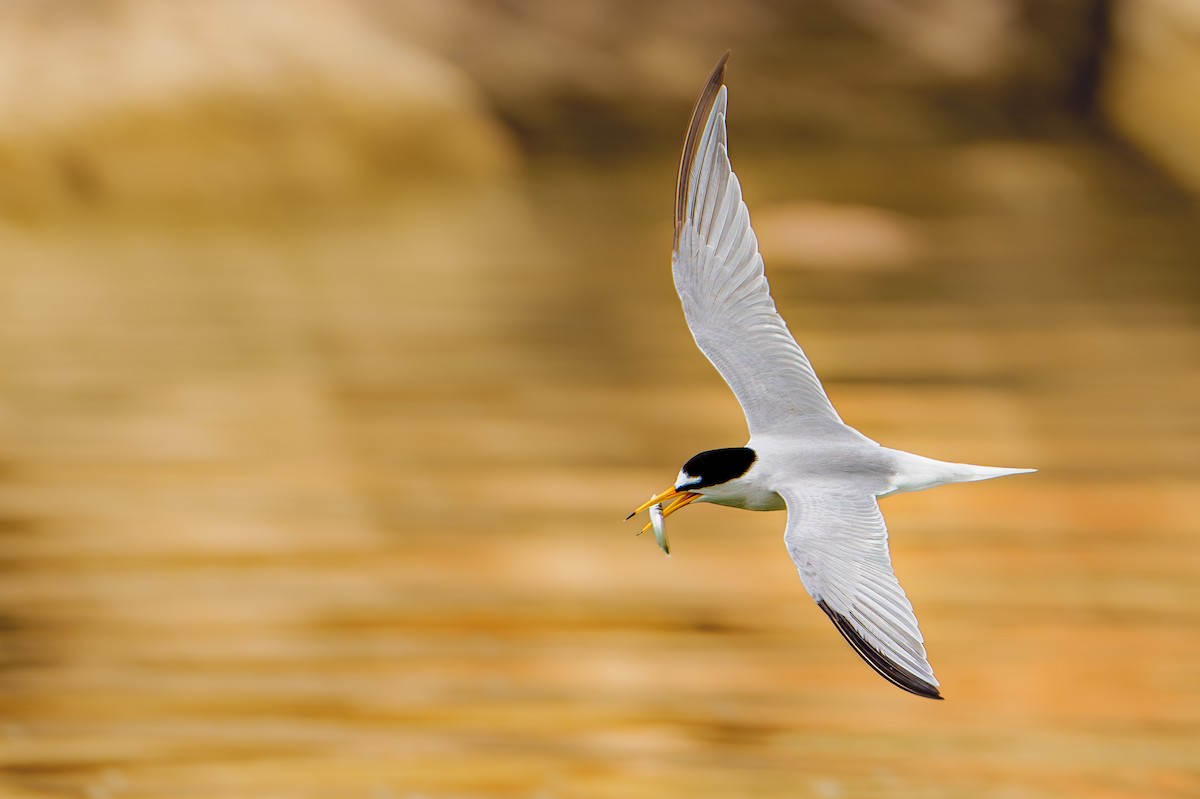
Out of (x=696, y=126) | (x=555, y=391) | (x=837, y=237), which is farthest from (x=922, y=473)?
(x=837, y=237)

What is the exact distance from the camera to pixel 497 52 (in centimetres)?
359

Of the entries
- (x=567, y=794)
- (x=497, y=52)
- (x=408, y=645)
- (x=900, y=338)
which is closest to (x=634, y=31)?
(x=497, y=52)

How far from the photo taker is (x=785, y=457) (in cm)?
94

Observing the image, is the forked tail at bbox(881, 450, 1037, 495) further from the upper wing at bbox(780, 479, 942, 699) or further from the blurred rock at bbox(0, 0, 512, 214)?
the blurred rock at bbox(0, 0, 512, 214)

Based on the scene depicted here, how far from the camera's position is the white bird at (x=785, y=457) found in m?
0.85

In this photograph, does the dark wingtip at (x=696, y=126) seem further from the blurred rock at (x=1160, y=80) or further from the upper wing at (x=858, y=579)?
the blurred rock at (x=1160, y=80)

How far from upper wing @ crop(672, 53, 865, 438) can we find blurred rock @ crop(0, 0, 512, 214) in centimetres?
255

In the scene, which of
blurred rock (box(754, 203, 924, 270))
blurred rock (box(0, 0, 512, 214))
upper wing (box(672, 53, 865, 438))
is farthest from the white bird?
blurred rock (box(0, 0, 512, 214))

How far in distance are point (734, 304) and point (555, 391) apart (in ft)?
5.41

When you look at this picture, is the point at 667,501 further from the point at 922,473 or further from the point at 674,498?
the point at 922,473

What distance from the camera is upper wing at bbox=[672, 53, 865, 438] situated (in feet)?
3.25

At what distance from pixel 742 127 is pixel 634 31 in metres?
0.31

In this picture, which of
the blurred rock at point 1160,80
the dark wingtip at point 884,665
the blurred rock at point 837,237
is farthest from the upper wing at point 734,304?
the blurred rock at point 1160,80

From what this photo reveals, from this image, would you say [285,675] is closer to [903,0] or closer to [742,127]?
[742,127]
